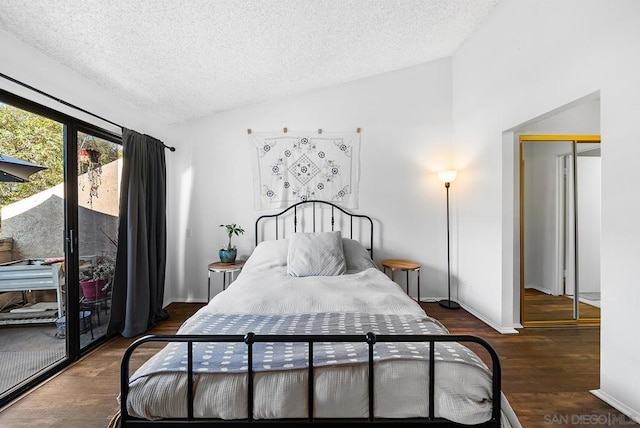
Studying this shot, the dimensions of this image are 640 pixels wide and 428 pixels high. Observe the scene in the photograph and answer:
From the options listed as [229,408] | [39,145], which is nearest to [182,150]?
[39,145]

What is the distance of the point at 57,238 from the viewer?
2275mm

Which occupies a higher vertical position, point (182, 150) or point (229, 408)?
point (182, 150)

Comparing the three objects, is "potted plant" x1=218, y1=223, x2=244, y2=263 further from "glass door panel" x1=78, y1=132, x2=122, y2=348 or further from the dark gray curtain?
"glass door panel" x1=78, y1=132, x2=122, y2=348

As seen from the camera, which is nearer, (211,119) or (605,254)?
(605,254)

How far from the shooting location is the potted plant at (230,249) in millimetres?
3340

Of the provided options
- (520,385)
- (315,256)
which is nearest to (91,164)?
(315,256)

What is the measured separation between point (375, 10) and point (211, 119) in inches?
87.8

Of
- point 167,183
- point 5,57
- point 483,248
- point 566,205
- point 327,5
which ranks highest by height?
point 327,5

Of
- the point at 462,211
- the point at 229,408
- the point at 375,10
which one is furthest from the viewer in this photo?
the point at 462,211

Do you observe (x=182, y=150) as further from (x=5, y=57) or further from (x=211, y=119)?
(x=5, y=57)

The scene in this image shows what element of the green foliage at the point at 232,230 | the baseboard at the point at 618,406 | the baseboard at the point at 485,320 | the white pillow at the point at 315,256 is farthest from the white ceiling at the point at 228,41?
the baseboard at the point at 618,406

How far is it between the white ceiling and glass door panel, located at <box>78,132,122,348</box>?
61 centimetres

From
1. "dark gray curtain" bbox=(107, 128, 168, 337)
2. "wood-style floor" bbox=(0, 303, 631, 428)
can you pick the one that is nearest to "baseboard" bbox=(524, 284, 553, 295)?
"wood-style floor" bbox=(0, 303, 631, 428)

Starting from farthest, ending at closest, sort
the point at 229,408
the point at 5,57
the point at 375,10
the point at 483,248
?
the point at 483,248
the point at 375,10
the point at 5,57
the point at 229,408
